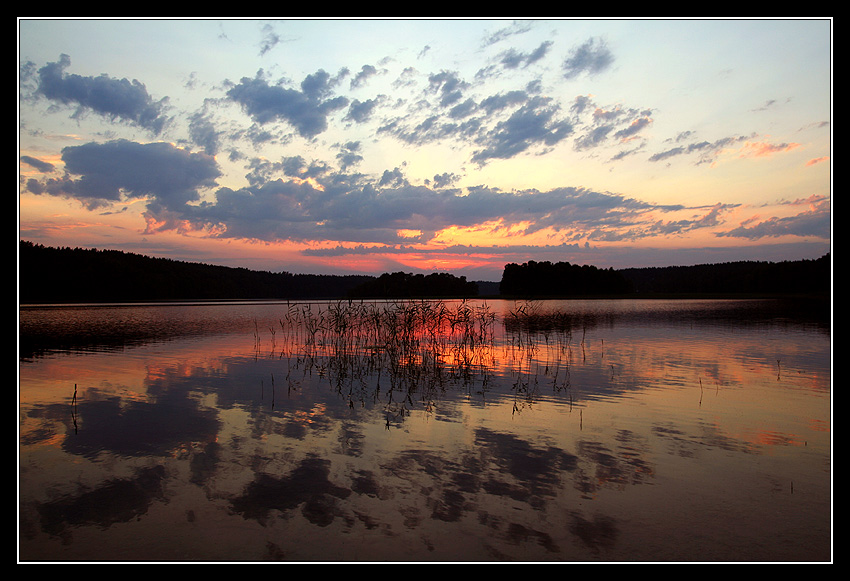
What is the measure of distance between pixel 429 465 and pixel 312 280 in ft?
439

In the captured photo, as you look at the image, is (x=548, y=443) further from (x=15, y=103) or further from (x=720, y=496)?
(x=15, y=103)

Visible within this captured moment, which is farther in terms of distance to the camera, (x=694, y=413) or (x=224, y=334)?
(x=224, y=334)

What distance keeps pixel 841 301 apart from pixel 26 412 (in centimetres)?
1423

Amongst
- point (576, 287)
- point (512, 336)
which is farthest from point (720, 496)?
point (576, 287)

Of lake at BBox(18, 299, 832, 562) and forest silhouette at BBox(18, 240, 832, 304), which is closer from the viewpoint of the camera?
lake at BBox(18, 299, 832, 562)

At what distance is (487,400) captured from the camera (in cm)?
1068

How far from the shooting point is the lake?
14.8 feet

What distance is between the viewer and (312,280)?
5354 inches

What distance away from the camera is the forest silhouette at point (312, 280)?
82.0 m

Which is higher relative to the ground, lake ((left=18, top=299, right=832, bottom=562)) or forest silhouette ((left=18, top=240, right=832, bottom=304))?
forest silhouette ((left=18, top=240, right=832, bottom=304))

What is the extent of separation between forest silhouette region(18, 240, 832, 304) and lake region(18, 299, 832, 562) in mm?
48835

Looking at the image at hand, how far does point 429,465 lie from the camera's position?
6.53m

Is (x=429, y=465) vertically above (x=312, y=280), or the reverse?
(x=312, y=280)

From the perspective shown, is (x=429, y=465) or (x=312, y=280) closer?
(x=429, y=465)
